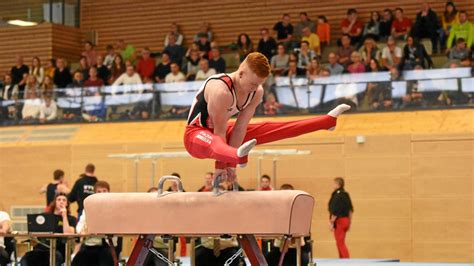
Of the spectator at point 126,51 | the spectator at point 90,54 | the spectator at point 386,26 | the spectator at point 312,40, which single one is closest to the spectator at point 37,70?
the spectator at point 90,54

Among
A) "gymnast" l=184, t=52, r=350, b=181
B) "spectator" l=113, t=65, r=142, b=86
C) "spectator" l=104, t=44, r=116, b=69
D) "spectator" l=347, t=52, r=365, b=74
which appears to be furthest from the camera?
"spectator" l=104, t=44, r=116, b=69

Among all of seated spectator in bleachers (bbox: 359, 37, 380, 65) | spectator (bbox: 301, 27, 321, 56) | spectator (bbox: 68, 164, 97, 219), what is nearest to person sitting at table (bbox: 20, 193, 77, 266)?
spectator (bbox: 68, 164, 97, 219)

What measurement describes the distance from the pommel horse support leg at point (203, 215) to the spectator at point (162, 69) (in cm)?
1246

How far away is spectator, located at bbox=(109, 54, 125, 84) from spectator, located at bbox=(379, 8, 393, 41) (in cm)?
600

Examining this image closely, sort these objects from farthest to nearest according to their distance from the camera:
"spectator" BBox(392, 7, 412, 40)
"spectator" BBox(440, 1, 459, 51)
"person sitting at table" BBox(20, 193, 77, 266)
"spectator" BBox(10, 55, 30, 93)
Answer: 1. "spectator" BBox(10, 55, 30, 93)
2. "spectator" BBox(392, 7, 412, 40)
3. "spectator" BBox(440, 1, 459, 51)
4. "person sitting at table" BBox(20, 193, 77, 266)

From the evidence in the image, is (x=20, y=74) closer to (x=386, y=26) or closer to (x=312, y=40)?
(x=312, y=40)

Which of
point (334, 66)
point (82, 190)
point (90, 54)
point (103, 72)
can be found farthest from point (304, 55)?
point (90, 54)

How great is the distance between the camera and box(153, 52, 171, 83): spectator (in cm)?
2058

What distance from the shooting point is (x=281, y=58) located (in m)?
19.7

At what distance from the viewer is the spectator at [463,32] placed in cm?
1883

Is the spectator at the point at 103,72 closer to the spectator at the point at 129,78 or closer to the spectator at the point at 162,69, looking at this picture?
the spectator at the point at 129,78

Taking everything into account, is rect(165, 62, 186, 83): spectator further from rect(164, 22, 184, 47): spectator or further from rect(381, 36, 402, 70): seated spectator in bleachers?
rect(381, 36, 402, 70): seated spectator in bleachers

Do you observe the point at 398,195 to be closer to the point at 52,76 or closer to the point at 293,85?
the point at 293,85

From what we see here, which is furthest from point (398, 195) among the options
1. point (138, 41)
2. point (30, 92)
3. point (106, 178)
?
point (138, 41)
